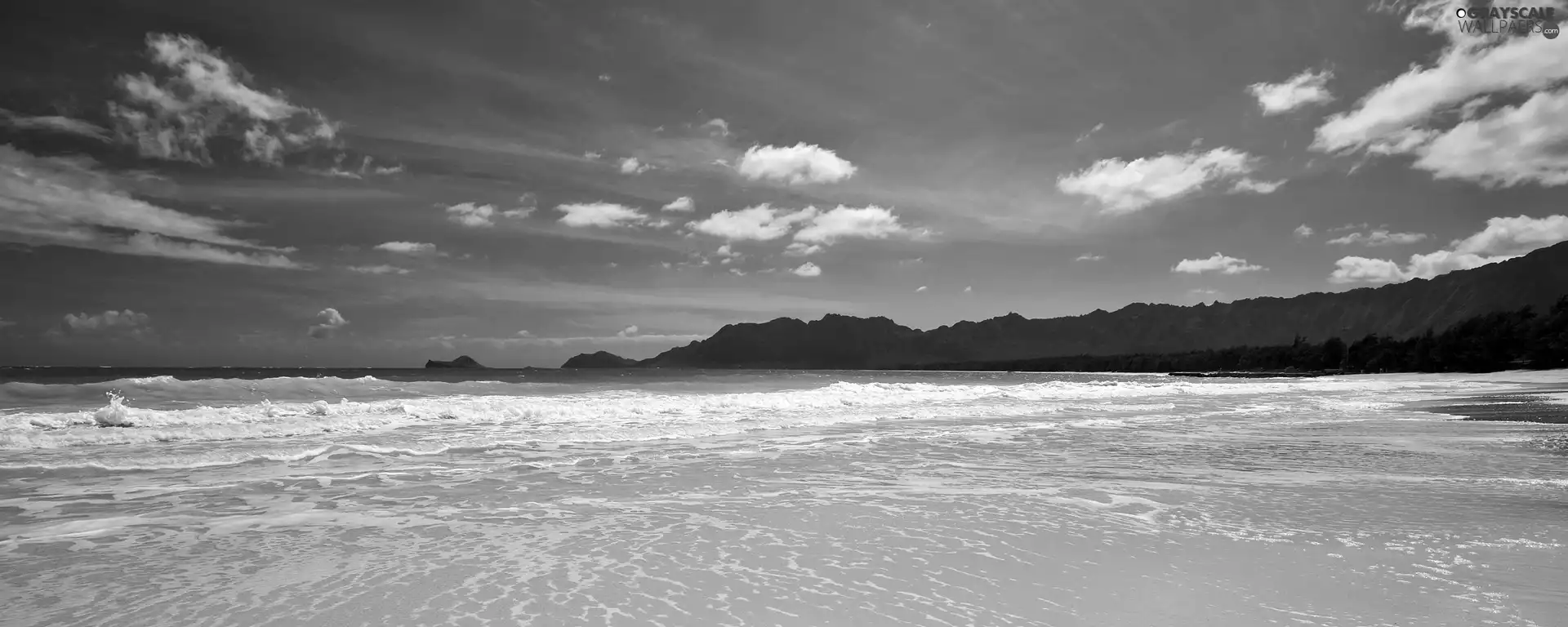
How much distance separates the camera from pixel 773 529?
6535mm

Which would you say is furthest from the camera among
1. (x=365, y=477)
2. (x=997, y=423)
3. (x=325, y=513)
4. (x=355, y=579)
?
(x=997, y=423)

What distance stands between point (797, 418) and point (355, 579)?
15387 mm

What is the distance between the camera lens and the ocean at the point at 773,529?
4.43m

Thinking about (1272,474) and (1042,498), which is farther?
(1272,474)

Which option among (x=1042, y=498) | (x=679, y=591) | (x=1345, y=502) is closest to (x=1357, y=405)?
(x=1345, y=502)

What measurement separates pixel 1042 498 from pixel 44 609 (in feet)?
27.0

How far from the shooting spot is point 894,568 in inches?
205

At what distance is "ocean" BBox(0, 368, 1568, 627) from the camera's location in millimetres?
4426

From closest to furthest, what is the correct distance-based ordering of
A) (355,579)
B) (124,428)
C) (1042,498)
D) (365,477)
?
(355,579) → (1042,498) → (365,477) → (124,428)

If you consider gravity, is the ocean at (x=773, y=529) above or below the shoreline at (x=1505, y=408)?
above

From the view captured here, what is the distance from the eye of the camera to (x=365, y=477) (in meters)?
9.55

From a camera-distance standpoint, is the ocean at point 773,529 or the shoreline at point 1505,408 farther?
the shoreline at point 1505,408

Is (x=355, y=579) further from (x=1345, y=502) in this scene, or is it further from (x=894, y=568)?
(x=1345, y=502)

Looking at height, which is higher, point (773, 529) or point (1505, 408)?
point (773, 529)
